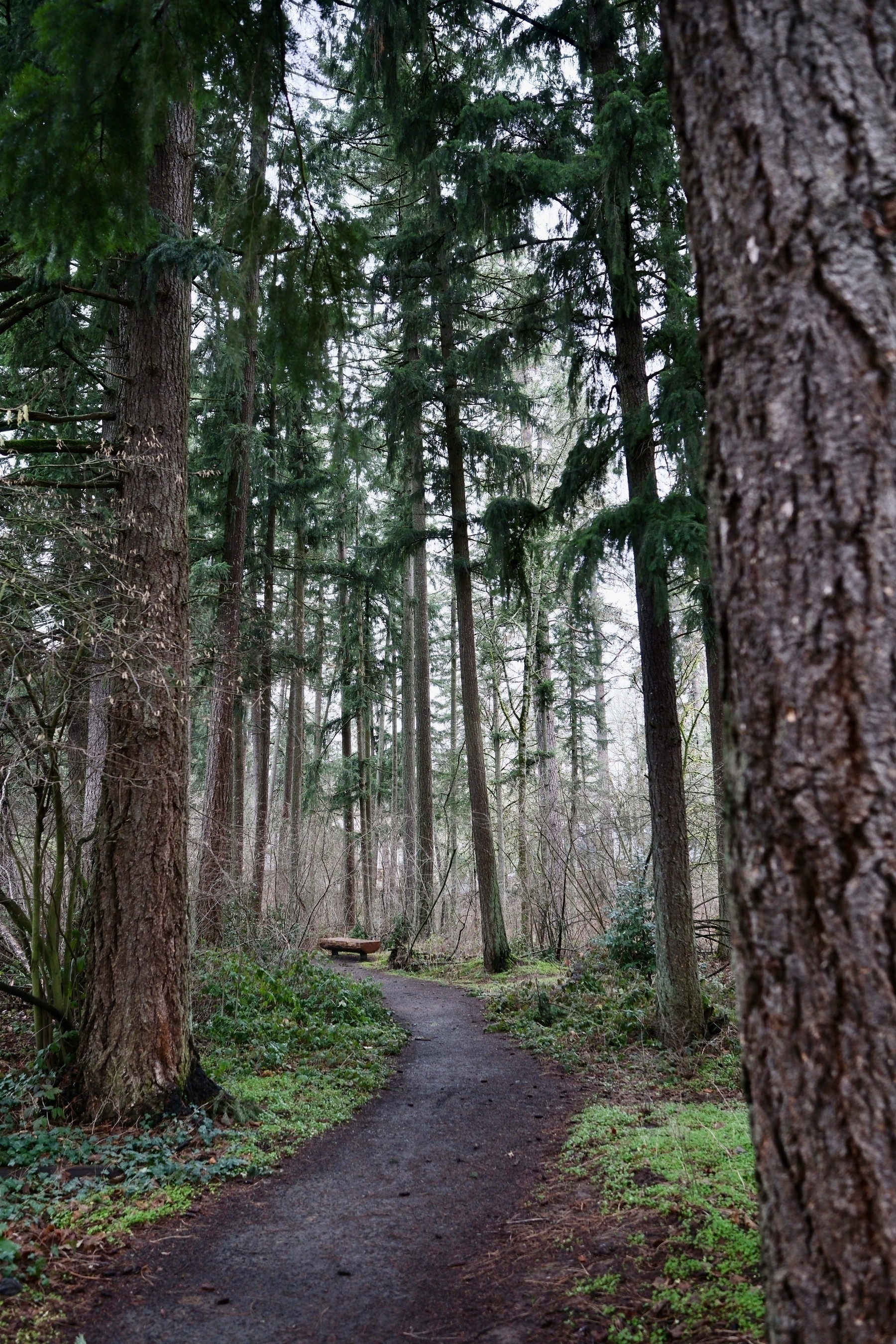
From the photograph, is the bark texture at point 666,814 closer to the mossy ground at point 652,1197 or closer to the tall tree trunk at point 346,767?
the mossy ground at point 652,1197

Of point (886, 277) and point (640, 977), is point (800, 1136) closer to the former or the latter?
point (886, 277)

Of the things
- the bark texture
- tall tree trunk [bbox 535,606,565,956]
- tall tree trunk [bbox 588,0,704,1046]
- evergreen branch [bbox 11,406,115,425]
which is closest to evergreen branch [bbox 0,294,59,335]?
evergreen branch [bbox 11,406,115,425]

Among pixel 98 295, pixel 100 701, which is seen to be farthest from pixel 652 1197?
pixel 98 295

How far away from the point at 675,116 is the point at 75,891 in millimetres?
6044

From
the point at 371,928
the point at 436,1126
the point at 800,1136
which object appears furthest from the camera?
the point at 371,928

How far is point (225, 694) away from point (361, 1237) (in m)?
8.79

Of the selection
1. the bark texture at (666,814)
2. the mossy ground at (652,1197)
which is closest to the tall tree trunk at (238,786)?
the mossy ground at (652,1197)

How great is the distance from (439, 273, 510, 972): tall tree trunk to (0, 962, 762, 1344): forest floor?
619 cm

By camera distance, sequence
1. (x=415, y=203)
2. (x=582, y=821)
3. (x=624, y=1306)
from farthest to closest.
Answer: (x=582, y=821), (x=415, y=203), (x=624, y=1306)

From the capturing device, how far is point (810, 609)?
5.63 feet

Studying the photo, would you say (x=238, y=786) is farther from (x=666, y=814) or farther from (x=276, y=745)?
(x=666, y=814)

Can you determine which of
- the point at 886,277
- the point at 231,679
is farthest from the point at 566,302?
the point at 886,277

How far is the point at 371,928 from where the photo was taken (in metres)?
19.5

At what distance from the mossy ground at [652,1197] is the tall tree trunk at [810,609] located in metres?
1.39
